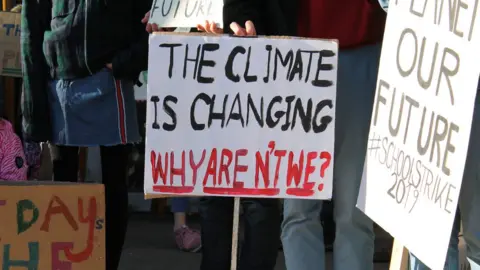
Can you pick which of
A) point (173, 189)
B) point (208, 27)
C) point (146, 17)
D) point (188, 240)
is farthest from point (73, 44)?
point (188, 240)

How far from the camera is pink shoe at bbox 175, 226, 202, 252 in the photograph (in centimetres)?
510

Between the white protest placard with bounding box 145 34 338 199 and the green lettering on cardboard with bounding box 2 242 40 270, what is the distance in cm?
69

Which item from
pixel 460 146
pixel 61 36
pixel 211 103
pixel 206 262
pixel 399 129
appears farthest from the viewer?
pixel 61 36

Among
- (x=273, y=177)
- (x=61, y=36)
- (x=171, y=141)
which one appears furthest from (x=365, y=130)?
(x=61, y=36)

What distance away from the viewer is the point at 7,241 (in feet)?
11.9

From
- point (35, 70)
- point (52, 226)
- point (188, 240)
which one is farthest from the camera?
point (188, 240)

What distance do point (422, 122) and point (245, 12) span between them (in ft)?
3.39

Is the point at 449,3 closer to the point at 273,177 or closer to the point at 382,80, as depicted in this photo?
the point at 382,80

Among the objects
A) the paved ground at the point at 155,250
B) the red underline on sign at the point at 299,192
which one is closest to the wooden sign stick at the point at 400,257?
the red underline on sign at the point at 299,192

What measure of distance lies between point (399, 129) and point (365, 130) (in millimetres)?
490

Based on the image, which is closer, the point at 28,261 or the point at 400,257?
the point at 400,257

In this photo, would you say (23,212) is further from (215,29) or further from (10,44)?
(10,44)

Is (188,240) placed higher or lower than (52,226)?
lower

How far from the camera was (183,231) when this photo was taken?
517 centimetres
